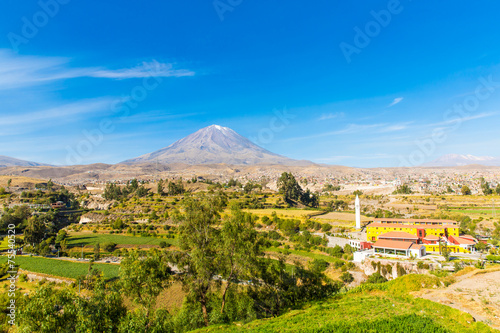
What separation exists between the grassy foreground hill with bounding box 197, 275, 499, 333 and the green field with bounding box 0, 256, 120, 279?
2078 cm

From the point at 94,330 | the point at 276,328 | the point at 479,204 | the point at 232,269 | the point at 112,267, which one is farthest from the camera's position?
the point at 479,204

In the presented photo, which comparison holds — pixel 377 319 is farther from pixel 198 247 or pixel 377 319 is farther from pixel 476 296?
pixel 198 247

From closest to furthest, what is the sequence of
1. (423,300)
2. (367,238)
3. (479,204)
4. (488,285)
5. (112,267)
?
(423,300) < (488,285) < (112,267) < (367,238) < (479,204)

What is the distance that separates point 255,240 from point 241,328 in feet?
14.8

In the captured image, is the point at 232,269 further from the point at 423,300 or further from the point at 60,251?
the point at 60,251

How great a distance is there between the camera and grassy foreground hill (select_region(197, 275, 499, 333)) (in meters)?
9.80

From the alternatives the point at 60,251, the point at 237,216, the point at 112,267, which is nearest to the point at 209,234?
the point at 237,216

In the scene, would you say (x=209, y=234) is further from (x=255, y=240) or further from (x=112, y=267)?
(x=112, y=267)

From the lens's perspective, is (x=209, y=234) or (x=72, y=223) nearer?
(x=209, y=234)

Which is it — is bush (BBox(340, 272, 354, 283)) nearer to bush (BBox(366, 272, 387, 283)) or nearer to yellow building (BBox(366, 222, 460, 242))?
bush (BBox(366, 272, 387, 283))

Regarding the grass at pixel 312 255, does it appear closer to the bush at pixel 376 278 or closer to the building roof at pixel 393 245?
the building roof at pixel 393 245

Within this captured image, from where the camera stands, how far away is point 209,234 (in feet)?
46.9

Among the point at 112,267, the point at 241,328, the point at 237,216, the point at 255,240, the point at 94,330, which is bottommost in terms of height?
the point at 112,267

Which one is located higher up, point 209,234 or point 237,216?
point 237,216
